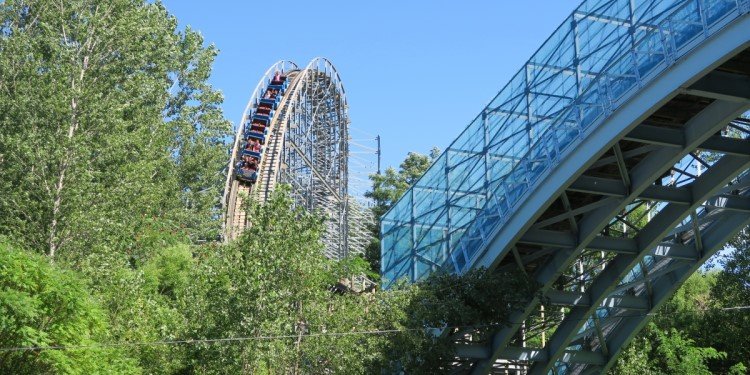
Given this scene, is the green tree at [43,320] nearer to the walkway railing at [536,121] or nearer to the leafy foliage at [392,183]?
the walkway railing at [536,121]

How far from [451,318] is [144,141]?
15341 mm

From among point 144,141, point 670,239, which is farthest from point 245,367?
point 144,141

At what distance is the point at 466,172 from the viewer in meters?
24.8

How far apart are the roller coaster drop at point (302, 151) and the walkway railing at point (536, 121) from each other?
18.7 m

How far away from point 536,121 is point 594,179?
1.76 m

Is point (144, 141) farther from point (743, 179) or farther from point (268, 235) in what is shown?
point (743, 179)

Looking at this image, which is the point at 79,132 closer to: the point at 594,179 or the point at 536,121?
the point at 536,121

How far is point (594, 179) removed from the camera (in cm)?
2234

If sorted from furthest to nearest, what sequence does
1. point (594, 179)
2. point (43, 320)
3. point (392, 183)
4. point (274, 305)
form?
point (392, 183), point (594, 179), point (274, 305), point (43, 320)

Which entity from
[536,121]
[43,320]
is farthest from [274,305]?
[536,121]

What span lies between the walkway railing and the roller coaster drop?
18676 mm

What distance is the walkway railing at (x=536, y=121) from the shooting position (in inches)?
753

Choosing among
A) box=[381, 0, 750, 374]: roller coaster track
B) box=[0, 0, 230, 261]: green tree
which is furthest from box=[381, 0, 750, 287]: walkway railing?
box=[0, 0, 230, 261]: green tree

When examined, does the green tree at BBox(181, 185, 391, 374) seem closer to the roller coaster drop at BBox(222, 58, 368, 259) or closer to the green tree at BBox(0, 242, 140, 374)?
the green tree at BBox(0, 242, 140, 374)
